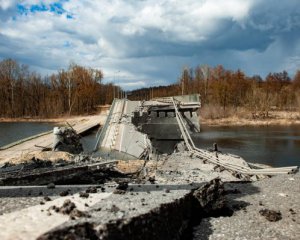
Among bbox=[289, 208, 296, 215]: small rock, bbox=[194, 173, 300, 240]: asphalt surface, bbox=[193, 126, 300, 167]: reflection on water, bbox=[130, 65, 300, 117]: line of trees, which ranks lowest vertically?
bbox=[193, 126, 300, 167]: reflection on water

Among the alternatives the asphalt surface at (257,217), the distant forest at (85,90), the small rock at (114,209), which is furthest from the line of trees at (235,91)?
the small rock at (114,209)

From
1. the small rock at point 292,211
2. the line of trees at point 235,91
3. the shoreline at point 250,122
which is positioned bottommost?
the shoreline at point 250,122

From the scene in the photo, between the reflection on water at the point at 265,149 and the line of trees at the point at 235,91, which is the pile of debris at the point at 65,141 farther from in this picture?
the line of trees at the point at 235,91

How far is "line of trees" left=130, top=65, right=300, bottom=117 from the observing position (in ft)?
204

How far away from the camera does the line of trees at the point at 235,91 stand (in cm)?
6209

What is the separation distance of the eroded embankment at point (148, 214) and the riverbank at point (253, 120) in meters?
47.1

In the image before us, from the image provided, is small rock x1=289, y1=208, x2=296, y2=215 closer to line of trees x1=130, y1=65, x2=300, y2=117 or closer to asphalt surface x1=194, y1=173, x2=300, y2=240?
asphalt surface x1=194, y1=173, x2=300, y2=240

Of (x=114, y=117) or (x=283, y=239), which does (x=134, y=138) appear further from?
(x=283, y=239)

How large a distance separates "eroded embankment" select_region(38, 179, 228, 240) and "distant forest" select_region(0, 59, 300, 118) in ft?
188

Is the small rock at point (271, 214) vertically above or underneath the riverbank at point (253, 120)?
above

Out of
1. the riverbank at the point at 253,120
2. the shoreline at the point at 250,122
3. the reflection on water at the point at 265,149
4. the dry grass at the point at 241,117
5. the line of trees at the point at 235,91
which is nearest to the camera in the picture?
the reflection on water at the point at 265,149

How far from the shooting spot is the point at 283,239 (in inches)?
241

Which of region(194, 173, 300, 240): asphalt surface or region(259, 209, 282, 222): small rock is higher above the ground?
region(259, 209, 282, 222): small rock

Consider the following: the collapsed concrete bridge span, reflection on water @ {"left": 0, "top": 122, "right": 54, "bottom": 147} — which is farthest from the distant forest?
the collapsed concrete bridge span
